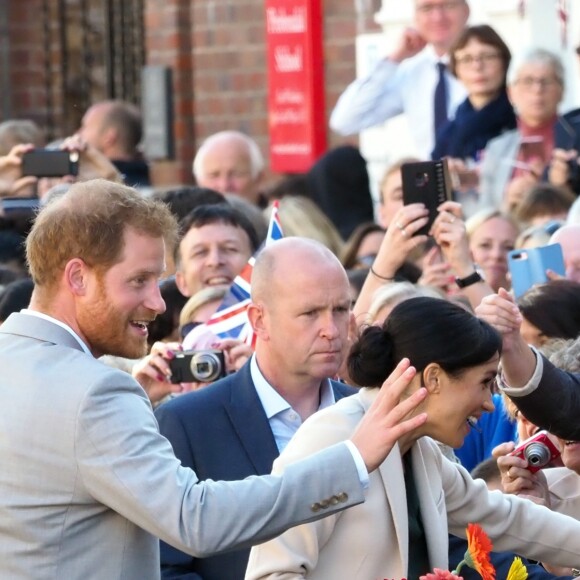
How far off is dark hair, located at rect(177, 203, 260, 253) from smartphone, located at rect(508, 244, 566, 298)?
115 centimetres

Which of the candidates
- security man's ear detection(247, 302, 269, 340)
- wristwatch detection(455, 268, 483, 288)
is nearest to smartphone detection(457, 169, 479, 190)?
wristwatch detection(455, 268, 483, 288)

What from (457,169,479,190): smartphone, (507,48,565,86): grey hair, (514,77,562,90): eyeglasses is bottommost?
(457,169,479,190): smartphone

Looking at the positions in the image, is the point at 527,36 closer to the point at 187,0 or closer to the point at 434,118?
the point at 434,118

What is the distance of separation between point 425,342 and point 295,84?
7738 mm

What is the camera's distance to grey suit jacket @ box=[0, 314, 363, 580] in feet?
10.6

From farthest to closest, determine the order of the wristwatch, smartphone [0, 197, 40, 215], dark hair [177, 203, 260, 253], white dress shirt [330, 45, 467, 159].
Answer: white dress shirt [330, 45, 467, 159] → smartphone [0, 197, 40, 215] → dark hair [177, 203, 260, 253] → the wristwatch

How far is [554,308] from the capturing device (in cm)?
563

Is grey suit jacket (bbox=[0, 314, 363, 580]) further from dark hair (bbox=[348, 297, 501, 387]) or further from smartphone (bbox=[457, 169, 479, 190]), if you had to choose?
smartphone (bbox=[457, 169, 479, 190])

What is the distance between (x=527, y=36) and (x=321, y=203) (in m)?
1.59

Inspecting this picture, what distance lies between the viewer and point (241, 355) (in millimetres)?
5500

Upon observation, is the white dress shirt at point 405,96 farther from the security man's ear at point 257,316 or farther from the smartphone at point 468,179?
the security man's ear at point 257,316

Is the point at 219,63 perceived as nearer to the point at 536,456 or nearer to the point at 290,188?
the point at 290,188

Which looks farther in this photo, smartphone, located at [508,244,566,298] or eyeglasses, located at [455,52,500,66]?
eyeglasses, located at [455,52,500,66]

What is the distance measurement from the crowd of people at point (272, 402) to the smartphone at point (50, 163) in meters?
0.86
